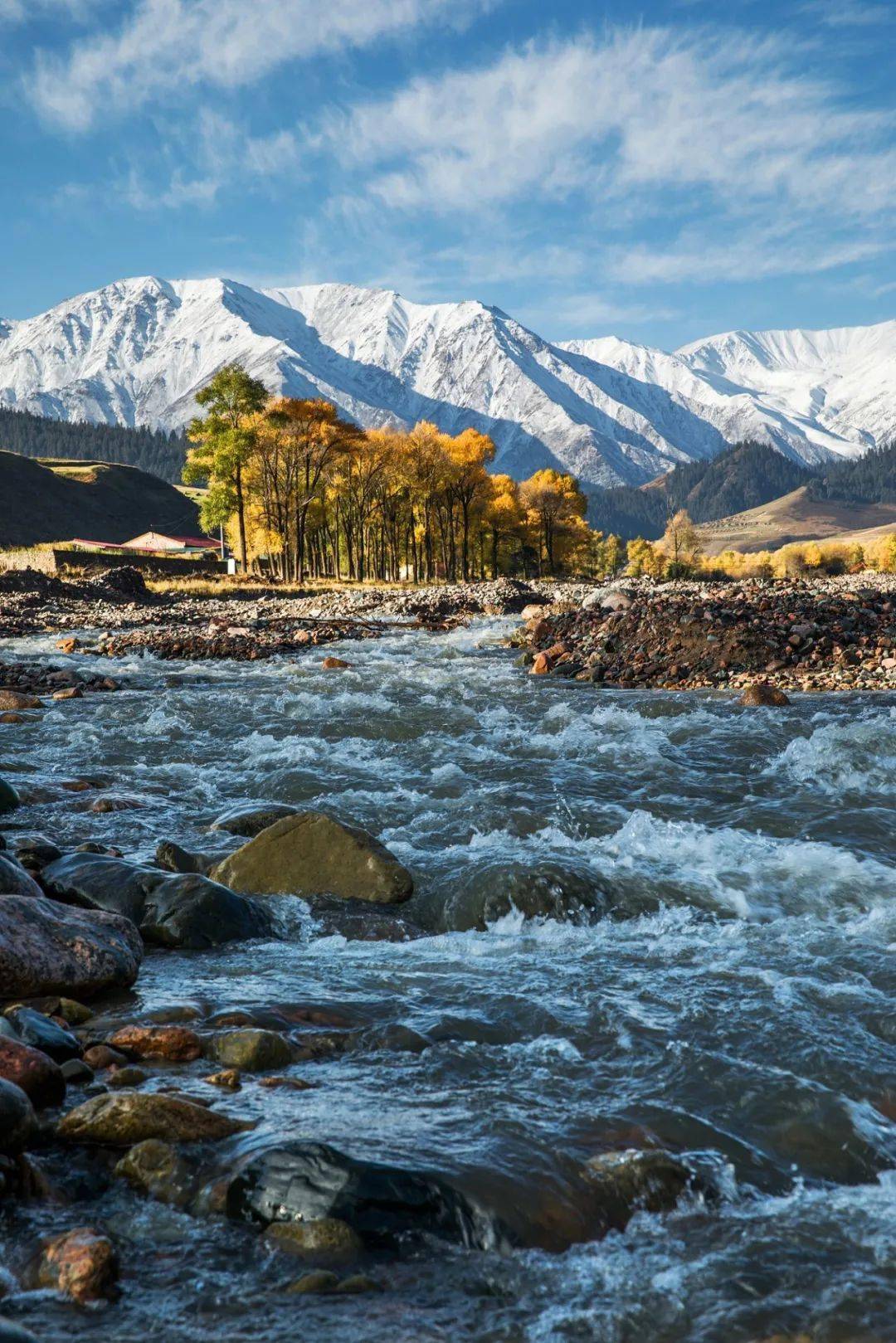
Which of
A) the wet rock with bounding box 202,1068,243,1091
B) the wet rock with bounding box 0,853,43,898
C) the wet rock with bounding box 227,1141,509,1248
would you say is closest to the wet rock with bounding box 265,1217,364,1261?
the wet rock with bounding box 227,1141,509,1248

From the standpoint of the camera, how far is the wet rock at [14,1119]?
15.4 ft

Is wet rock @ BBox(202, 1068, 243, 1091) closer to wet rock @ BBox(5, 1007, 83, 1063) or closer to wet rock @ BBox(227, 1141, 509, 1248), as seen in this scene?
wet rock @ BBox(5, 1007, 83, 1063)

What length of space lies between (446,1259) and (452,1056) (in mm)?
1909

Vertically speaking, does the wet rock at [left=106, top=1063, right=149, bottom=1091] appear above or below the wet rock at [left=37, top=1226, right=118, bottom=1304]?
below

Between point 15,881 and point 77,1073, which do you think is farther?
point 15,881

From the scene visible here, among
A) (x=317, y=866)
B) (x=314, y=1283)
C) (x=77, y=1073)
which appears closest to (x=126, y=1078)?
(x=77, y=1073)

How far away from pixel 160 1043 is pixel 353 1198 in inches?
86.3

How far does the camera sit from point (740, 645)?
25203 millimetres

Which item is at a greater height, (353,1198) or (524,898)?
(353,1198)

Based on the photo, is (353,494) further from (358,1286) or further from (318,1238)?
(358,1286)

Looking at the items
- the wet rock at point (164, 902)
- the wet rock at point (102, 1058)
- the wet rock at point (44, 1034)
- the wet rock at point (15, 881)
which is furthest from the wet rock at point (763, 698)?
the wet rock at point (44, 1034)

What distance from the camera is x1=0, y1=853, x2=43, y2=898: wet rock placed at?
26.2ft

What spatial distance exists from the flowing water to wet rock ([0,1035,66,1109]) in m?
0.84

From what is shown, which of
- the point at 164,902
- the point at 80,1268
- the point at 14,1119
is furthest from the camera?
the point at 164,902
